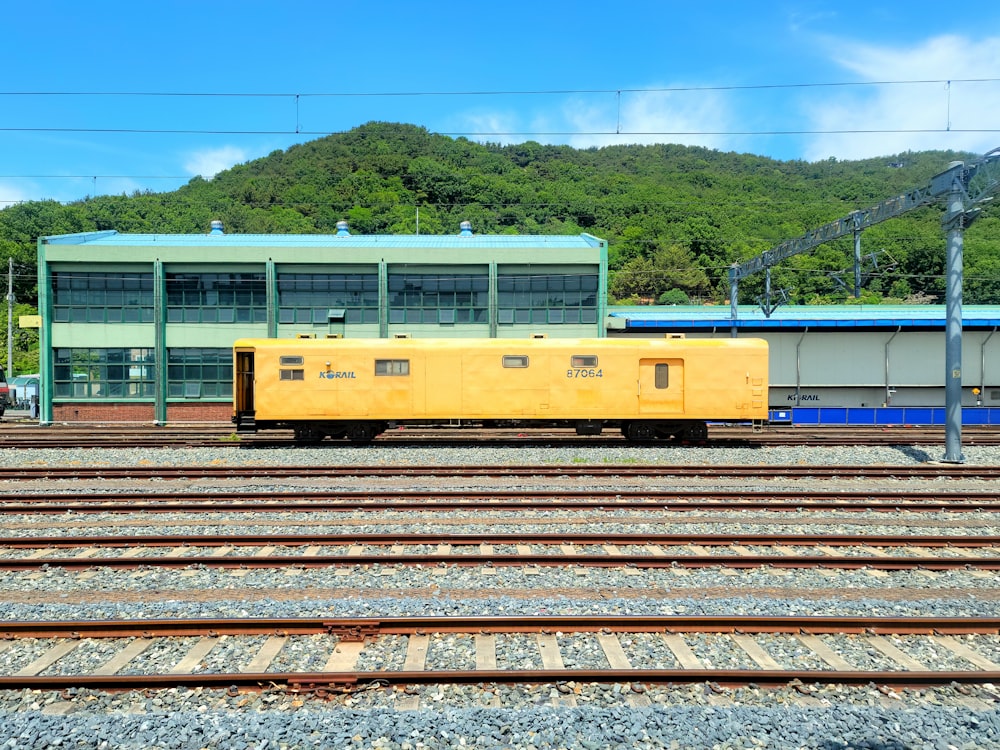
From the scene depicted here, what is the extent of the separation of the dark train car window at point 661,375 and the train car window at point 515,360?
3830mm

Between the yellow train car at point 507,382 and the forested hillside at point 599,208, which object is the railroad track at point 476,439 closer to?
the yellow train car at point 507,382

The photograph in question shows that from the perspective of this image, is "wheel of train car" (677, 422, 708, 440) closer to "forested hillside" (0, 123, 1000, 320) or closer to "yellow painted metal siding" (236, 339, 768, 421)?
"yellow painted metal siding" (236, 339, 768, 421)

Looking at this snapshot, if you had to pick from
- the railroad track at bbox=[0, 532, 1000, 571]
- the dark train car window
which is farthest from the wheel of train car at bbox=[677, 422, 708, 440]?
the railroad track at bbox=[0, 532, 1000, 571]

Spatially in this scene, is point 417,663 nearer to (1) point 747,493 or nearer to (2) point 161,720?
(2) point 161,720

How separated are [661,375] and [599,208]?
58.7 metres

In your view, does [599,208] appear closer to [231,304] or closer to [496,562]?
[231,304]

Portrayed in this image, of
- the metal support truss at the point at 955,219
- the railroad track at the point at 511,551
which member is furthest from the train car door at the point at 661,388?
the railroad track at the point at 511,551

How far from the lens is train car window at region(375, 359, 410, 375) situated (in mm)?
19547

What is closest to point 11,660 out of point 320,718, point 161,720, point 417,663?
point 161,720

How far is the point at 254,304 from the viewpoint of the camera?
1196 inches

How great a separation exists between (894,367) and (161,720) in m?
33.1

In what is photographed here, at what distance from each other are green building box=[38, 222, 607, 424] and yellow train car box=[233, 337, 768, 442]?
10679 mm

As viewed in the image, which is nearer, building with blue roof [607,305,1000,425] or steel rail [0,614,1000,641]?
steel rail [0,614,1000,641]

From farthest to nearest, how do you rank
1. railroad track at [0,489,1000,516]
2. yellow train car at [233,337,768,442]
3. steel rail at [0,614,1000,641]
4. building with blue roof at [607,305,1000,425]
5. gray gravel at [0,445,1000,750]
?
building with blue roof at [607,305,1000,425], yellow train car at [233,337,768,442], railroad track at [0,489,1000,516], steel rail at [0,614,1000,641], gray gravel at [0,445,1000,750]
